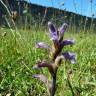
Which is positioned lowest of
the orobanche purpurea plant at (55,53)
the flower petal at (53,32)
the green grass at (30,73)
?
the green grass at (30,73)

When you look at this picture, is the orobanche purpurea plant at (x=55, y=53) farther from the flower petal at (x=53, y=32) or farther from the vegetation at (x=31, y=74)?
the vegetation at (x=31, y=74)

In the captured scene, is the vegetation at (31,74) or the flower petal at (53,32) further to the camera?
the vegetation at (31,74)

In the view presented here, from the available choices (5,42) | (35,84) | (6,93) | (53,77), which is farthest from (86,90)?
(5,42)

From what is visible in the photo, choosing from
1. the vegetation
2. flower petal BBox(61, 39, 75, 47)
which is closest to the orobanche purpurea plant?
flower petal BBox(61, 39, 75, 47)

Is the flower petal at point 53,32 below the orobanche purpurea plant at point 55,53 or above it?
above

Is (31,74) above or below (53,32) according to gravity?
below

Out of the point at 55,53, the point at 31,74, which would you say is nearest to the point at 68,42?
the point at 55,53

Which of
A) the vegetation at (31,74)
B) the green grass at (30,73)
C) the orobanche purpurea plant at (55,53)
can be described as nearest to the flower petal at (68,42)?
the orobanche purpurea plant at (55,53)

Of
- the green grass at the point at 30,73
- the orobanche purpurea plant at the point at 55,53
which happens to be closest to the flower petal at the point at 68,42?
the orobanche purpurea plant at the point at 55,53

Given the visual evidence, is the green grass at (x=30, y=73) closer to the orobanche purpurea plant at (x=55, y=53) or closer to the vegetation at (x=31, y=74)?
the vegetation at (x=31, y=74)

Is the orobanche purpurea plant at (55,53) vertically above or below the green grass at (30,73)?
above

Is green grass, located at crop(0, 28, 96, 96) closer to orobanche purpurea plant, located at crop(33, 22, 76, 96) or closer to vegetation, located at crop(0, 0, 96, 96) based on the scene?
vegetation, located at crop(0, 0, 96, 96)

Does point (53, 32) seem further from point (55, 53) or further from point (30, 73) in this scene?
point (30, 73)
